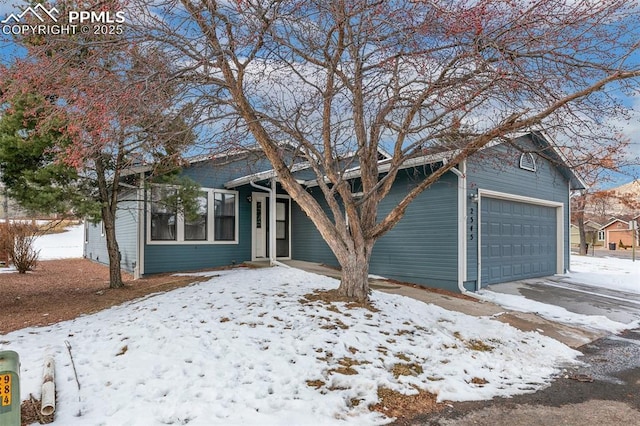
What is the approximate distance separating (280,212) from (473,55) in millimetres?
9208

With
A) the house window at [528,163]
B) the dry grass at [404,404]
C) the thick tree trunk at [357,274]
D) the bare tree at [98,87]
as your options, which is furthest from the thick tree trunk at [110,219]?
the house window at [528,163]

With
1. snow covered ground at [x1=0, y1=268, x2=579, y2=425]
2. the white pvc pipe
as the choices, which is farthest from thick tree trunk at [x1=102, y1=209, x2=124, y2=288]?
the white pvc pipe

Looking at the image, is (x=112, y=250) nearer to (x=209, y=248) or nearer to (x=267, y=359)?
(x=209, y=248)

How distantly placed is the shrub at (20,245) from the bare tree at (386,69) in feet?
31.9

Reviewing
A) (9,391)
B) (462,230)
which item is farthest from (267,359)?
(462,230)

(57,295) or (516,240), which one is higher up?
(516,240)

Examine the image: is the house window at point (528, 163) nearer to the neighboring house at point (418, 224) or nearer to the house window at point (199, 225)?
the neighboring house at point (418, 224)

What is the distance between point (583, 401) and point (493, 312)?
344 cm

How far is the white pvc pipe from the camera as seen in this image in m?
2.95

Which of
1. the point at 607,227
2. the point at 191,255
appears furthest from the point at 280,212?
the point at 607,227

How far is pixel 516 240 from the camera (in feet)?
34.9

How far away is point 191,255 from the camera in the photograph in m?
11.6

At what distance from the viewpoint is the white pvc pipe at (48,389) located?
2.95m

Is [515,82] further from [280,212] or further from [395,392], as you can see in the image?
[280,212]
